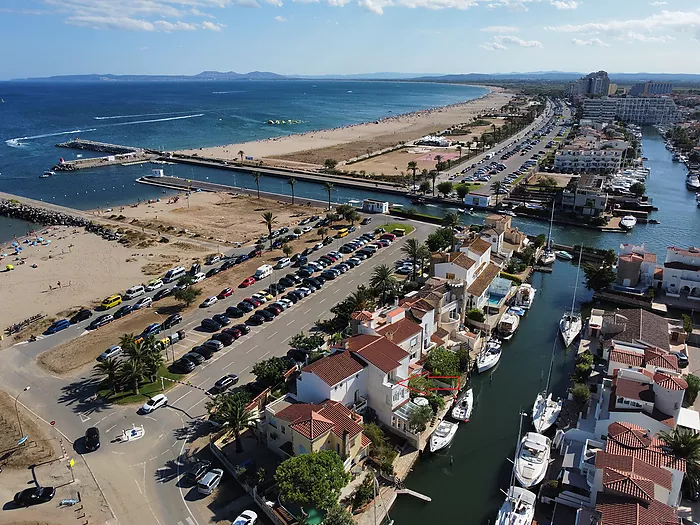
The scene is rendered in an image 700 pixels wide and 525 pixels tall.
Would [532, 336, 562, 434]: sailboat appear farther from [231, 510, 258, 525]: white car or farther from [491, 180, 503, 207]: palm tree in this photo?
[491, 180, 503, 207]: palm tree

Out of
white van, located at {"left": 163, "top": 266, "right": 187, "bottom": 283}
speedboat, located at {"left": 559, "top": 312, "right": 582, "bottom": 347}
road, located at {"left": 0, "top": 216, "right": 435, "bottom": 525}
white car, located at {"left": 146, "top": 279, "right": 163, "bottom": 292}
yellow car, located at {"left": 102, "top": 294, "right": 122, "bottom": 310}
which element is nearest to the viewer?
road, located at {"left": 0, "top": 216, "right": 435, "bottom": 525}

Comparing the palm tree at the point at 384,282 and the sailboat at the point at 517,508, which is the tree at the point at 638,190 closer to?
the palm tree at the point at 384,282

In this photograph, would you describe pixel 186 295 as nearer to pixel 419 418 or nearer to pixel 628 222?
pixel 419 418

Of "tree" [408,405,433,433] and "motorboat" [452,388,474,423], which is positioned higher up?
"tree" [408,405,433,433]

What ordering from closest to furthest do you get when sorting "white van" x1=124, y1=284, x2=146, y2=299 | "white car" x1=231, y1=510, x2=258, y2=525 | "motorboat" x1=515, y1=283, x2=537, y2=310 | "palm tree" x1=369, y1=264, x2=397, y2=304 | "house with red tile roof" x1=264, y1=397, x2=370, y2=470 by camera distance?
1. "white car" x1=231, y1=510, x2=258, y2=525
2. "house with red tile roof" x1=264, y1=397, x2=370, y2=470
3. "palm tree" x1=369, y1=264, x2=397, y2=304
4. "motorboat" x1=515, y1=283, x2=537, y2=310
5. "white van" x1=124, y1=284, x2=146, y2=299

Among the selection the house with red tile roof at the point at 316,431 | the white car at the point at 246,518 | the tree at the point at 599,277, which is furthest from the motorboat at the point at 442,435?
the tree at the point at 599,277

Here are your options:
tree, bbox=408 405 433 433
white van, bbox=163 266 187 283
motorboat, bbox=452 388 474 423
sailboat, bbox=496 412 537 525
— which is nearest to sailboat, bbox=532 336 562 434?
motorboat, bbox=452 388 474 423

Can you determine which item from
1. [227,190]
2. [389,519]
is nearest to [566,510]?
[389,519]
